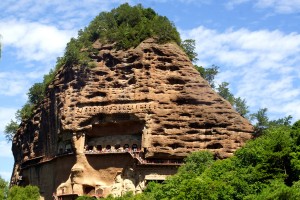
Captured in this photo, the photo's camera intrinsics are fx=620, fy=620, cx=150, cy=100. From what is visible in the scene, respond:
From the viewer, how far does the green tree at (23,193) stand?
4828 centimetres

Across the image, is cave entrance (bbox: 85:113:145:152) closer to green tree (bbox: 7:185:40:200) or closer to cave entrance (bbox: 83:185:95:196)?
cave entrance (bbox: 83:185:95:196)

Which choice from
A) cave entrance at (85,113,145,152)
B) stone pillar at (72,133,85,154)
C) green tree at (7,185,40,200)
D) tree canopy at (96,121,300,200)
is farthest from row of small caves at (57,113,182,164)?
tree canopy at (96,121,300,200)

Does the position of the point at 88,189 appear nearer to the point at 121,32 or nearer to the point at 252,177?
the point at 121,32

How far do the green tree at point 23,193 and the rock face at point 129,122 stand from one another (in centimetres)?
217

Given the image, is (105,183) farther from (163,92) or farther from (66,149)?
(163,92)

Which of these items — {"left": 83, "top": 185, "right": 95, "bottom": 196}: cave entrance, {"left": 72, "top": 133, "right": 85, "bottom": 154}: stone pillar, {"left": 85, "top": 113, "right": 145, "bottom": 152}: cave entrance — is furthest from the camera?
{"left": 72, "top": 133, "right": 85, "bottom": 154}: stone pillar

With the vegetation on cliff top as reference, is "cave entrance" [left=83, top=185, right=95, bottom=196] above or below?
below

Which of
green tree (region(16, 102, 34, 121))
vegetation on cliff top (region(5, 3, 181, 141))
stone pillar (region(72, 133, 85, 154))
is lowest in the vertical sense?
stone pillar (region(72, 133, 85, 154))

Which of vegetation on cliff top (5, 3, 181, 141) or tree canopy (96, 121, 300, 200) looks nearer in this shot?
tree canopy (96, 121, 300, 200)

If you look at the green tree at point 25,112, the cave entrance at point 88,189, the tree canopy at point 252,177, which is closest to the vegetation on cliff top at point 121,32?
the green tree at point 25,112

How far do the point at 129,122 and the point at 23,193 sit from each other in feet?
34.0

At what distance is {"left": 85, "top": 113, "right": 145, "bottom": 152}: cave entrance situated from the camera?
170 feet

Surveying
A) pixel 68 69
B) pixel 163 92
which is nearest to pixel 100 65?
Result: pixel 68 69

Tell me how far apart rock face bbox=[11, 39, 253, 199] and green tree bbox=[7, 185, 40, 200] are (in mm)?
2165
